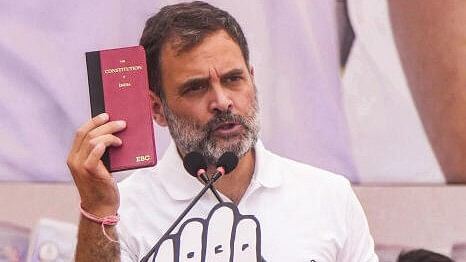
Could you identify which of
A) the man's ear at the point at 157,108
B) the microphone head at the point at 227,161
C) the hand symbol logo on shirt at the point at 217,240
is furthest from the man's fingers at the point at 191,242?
the man's ear at the point at 157,108

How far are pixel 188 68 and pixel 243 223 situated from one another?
1.50 ft

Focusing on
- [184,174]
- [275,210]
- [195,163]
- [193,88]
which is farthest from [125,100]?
[275,210]

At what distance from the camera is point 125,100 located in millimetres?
1382

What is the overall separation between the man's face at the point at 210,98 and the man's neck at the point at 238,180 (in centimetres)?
11

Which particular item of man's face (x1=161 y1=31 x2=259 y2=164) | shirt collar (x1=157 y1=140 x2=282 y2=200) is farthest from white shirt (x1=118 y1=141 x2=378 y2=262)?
man's face (x1=161 y1=31 x2=259 y2=164)

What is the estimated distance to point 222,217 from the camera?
1293 millimetres

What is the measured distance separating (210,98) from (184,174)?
8.7 inches

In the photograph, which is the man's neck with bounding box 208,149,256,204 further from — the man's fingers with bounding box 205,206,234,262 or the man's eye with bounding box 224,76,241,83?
the man's fingers with bounding box 205,206,234,262

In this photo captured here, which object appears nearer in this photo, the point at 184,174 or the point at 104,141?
the point at 104,141

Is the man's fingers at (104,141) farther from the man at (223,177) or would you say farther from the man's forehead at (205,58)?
the man's forehead at (205,58)

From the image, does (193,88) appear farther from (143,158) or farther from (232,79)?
(143,158)

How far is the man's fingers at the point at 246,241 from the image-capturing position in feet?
4.14

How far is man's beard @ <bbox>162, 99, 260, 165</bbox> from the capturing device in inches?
59.2

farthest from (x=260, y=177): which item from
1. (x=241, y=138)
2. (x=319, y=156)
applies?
(x=319, y=156)
